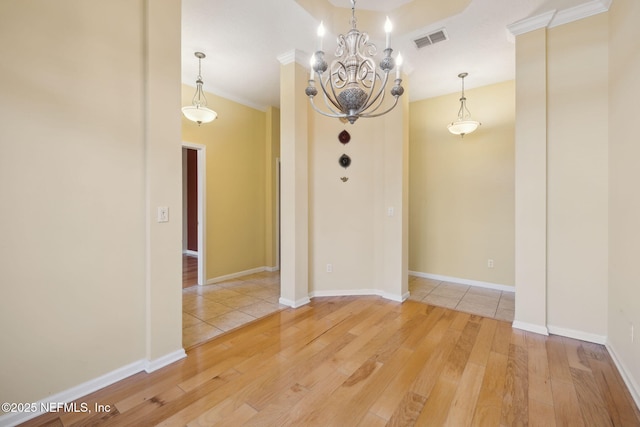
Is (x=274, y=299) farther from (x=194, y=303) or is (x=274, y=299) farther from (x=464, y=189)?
(x=464, y=189)

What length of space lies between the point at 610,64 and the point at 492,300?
264 centimetres

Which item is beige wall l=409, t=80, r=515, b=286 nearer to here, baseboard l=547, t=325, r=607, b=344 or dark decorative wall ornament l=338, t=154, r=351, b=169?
baseboard l=547, t=325, r=607, b=344

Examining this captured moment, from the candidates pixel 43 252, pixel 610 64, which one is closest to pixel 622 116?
pixel 610 64

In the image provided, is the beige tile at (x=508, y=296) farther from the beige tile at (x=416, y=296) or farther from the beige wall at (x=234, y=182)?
the beige wall at (x=234, y=182)

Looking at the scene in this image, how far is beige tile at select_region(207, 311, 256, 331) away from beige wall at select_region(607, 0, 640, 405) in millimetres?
2971

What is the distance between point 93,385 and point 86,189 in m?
1.26

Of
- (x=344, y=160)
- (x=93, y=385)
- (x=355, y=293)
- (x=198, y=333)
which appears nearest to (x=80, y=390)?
(x=93, y=385)

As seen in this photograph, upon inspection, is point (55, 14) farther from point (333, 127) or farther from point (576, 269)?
point (576, 269)

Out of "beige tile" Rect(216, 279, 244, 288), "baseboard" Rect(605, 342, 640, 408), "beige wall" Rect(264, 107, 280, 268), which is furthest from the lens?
"beige wall" Rect(264, 107, 280, 268)

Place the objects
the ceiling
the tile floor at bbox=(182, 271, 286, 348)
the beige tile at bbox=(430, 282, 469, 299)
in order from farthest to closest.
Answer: the beige tile at bbox=(430, 282, 469, 299) < the tile floor at bbox=(182, 271, 286, 348) < the ceiling

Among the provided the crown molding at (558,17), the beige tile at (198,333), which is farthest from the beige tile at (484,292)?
the beige tile at (198,333)

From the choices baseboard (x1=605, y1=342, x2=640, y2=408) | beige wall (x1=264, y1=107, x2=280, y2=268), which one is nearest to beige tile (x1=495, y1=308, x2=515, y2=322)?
baseboard (x1=605, y1=342, x2=640, y2=408)

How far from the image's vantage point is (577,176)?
2.39 meters

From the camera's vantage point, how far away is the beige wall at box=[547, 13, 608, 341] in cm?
231
